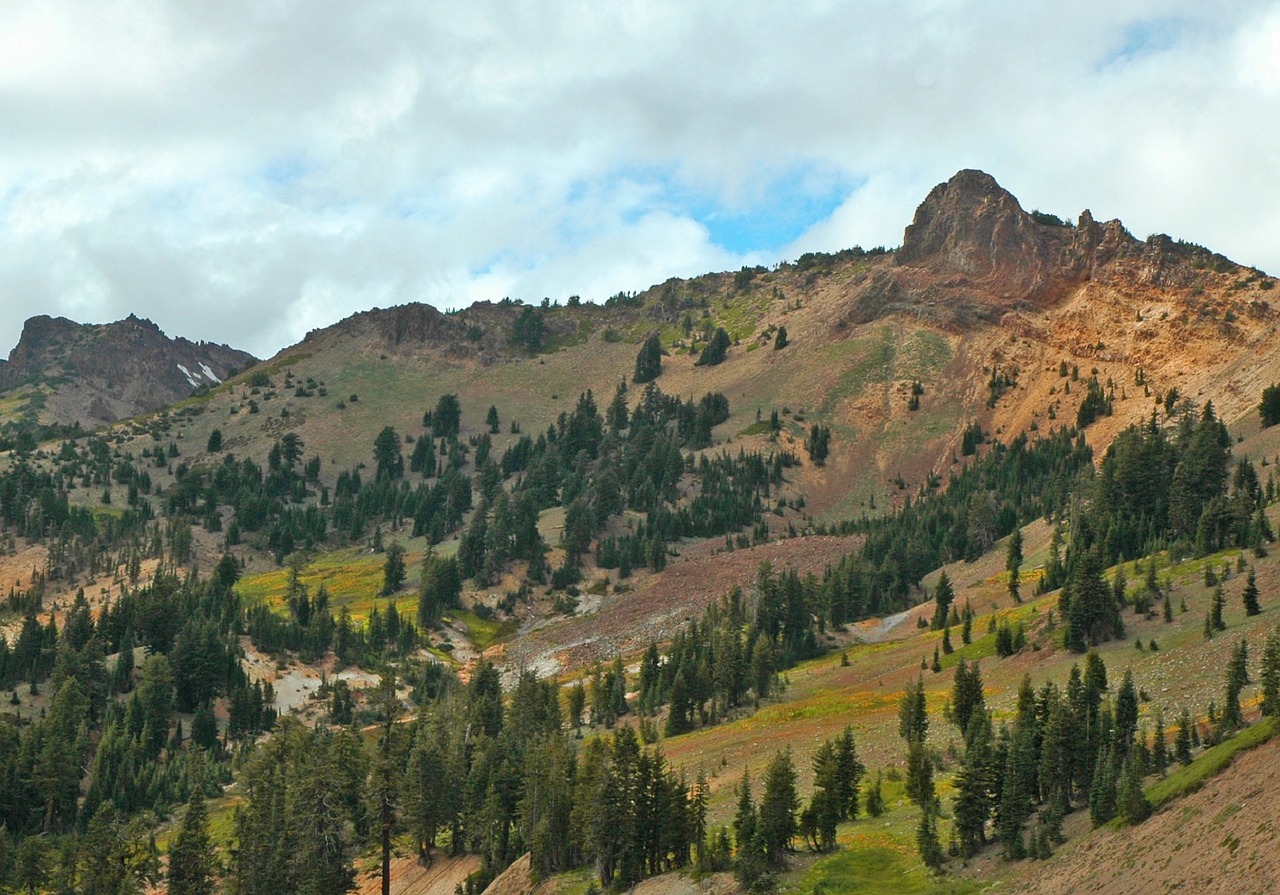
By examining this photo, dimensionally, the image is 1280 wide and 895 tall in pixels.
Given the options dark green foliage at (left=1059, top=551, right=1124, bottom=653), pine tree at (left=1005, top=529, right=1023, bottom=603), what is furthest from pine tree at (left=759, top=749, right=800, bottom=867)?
pine tree at (left=1005, top=529, right=1023, bottom=603)

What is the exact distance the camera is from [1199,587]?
116375 mm

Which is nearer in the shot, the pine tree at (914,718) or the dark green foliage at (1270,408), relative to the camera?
the pine tree at (914,718)

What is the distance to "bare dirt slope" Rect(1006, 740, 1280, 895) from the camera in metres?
52.6

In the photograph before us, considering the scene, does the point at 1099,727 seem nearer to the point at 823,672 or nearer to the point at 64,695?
the point at 823,672

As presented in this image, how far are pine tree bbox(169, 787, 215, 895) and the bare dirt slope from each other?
56641 mm

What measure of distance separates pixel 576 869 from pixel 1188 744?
3978 cm

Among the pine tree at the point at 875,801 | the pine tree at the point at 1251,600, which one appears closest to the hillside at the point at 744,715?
the pine tree at the point at 875,801

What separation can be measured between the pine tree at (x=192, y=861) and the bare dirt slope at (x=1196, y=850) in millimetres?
56641

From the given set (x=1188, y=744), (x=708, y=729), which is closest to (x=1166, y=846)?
(x=1188, y=744)

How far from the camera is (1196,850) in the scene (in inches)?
2216

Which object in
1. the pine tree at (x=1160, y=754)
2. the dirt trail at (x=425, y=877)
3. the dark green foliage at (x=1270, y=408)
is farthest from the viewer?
the dark green foliage at (x=1270, y=408)

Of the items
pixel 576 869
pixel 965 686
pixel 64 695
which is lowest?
pixel 576 869

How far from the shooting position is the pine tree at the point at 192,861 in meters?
93.9

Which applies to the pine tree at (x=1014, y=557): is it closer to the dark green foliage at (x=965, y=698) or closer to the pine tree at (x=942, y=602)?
the pine tree at (x=942, y=602)
